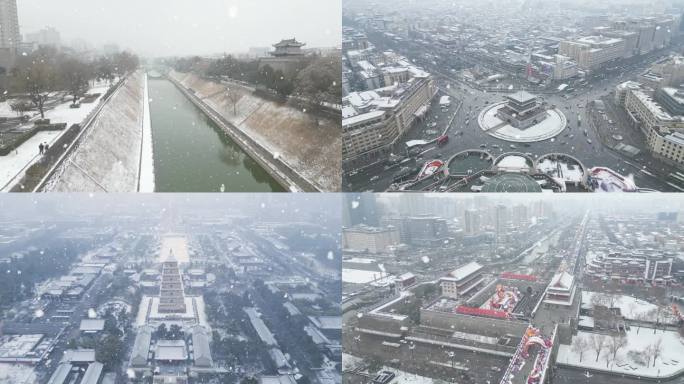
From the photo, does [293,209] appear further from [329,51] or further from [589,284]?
[589,284]

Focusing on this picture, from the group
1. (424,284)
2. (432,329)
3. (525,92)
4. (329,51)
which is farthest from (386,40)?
(432,329)

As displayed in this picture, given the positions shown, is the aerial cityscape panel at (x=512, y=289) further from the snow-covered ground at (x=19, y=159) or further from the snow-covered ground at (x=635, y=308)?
the snow-covered ground at (x=19, y=159)

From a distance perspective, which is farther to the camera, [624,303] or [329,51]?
[329,51]

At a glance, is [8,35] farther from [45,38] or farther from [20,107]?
[20,107]

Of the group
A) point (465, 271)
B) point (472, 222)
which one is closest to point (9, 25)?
point (472, 222)

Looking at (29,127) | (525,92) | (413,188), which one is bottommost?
(413,188)

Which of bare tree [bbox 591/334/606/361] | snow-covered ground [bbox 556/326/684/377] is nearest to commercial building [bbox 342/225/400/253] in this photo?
snow-covered ground [bbox 556/326/684/377]
